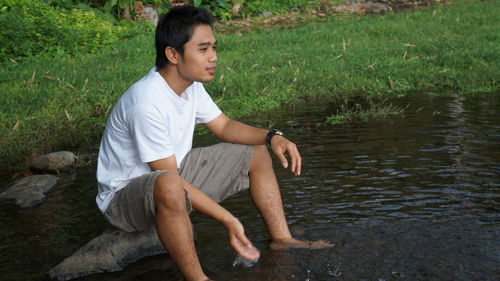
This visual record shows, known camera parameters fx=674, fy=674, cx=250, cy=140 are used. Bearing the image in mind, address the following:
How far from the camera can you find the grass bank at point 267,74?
739 cm

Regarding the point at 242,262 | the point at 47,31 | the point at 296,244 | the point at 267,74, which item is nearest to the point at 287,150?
the point at 296,244

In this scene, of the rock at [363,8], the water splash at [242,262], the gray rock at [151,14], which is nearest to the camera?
the water splash at [242,262]

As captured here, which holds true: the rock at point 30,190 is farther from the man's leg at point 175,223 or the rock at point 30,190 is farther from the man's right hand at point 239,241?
the man's right hand at point 239,241

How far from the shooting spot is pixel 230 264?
3.97m

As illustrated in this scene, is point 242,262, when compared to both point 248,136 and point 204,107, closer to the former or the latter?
point 248,136

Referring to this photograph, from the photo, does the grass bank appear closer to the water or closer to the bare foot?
the water

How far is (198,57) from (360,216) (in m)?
1.64

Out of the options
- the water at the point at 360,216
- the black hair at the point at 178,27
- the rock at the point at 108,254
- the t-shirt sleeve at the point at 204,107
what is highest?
the black hair at the point at 178,27

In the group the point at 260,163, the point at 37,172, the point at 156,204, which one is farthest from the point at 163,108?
the point at 37,172

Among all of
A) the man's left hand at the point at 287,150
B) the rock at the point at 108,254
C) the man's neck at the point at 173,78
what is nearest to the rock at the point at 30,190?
the rock at the point at 108,254

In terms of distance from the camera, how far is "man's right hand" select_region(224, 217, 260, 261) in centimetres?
341

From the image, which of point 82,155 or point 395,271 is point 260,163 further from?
point 82,155

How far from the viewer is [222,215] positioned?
3.47 meters

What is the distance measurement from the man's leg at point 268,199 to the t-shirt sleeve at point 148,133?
2.51 feet
